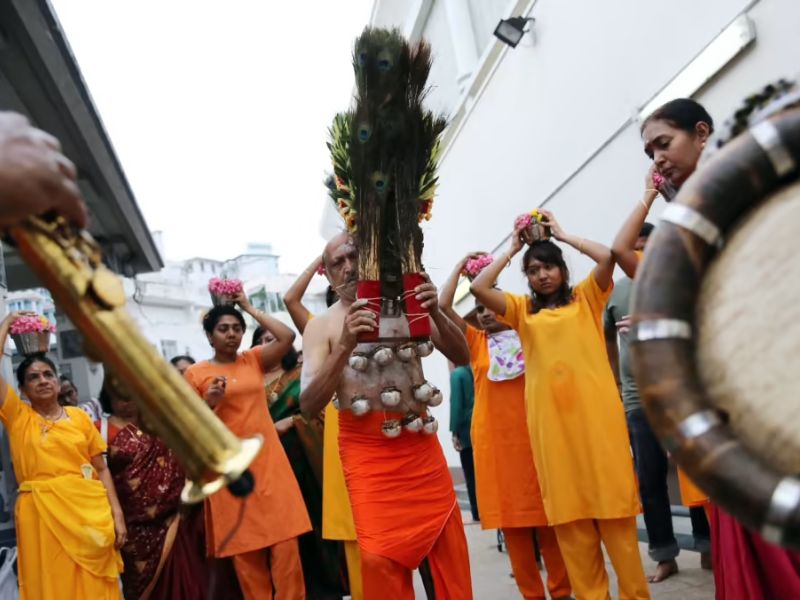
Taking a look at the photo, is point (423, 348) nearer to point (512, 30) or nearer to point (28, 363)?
point (28, 363)

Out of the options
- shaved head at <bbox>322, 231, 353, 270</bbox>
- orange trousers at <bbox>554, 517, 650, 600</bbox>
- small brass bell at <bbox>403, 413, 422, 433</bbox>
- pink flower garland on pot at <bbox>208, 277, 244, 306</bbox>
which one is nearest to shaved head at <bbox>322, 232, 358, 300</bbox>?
shaved head at <bbox>322, 231, 353, 270</bbox>

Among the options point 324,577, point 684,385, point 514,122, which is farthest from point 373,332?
point 514,122

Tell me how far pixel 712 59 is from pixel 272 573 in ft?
13.0

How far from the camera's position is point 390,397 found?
3.07 m

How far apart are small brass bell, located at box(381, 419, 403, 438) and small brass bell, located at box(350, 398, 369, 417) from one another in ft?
0.31

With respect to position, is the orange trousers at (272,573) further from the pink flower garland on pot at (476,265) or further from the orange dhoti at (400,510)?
the pink flower garland on pot at (476,265)

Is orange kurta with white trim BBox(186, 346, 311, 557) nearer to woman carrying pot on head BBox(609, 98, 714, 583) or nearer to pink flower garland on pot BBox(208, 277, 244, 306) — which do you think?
pink flower garland on pot BBox(208, 277, 244, 306)

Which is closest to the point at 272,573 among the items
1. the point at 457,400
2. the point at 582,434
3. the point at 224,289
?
the point at 224,289

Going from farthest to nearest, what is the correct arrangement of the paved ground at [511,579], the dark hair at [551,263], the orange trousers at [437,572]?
the paved ground at [511,579] → the dark hair at [551,263] → the orange trousers at [437,572]

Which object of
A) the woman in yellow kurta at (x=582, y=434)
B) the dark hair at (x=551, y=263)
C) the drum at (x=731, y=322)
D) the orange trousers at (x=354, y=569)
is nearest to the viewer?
the drum at (x=731, y=322)

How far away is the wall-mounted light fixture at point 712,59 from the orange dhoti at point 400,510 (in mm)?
2651

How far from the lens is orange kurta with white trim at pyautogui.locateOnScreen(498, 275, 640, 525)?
11.3ft

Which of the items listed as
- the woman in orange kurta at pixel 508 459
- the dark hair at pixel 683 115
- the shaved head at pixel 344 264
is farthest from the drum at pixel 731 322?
the woman in orange kurta at pixel 508 459

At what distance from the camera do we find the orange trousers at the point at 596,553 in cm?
340
